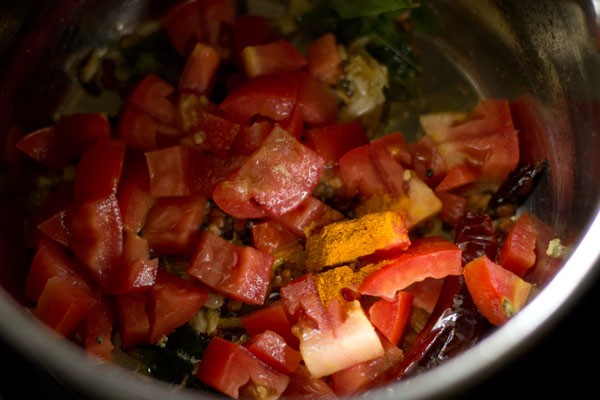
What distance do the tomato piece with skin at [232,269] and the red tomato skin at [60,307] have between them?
19cm

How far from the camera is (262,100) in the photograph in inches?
52.4

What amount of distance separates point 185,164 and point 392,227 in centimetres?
37

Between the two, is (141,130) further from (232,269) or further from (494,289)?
(494,289)

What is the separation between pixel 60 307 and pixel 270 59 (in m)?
0.58

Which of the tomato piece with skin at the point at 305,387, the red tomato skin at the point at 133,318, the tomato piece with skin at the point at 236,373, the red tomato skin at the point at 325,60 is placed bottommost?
the tomato piece with skin at the point at 305,387

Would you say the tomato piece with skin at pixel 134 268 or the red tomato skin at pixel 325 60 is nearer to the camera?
the tomato piece with skin at pixel 134 268

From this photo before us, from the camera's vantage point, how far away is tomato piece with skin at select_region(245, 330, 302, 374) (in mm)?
1155

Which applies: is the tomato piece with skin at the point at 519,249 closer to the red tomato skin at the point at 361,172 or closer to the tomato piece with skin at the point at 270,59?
the red tomato skin at the point at 361,172

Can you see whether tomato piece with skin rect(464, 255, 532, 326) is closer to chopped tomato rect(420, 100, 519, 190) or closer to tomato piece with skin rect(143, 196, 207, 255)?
chopped tomato rect(420, 100, 519, 190)

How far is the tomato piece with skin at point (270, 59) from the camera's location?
1.39 meters

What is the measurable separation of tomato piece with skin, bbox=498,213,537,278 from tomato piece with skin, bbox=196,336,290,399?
428 mm

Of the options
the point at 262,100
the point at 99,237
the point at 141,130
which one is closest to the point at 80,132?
the point at 141,130

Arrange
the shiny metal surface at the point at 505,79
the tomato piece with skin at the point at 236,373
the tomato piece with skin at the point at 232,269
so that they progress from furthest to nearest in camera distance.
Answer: the tomato piece with skin at the point at 232,269, the tomato piece with skin at the point at 236,373, the shiny metal surface at the point at 505,79

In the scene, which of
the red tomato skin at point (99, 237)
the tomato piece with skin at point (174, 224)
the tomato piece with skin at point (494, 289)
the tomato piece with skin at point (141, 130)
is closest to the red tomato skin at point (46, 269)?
the red tomato skin at point (99, 237)
